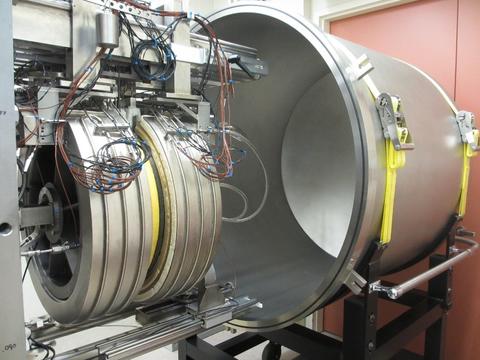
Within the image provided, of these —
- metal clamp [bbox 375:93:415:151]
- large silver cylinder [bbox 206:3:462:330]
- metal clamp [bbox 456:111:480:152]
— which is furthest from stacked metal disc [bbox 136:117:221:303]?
metal clamp [bbox 456:111:480:152]

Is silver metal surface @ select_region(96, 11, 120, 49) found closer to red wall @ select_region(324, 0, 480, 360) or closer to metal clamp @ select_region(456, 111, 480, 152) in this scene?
metal clamp @ select_region(456, 111, 480, 152)

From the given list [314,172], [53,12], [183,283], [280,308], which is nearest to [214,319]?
[183,283]

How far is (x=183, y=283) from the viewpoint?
98cm

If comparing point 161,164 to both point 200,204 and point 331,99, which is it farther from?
point 331,99

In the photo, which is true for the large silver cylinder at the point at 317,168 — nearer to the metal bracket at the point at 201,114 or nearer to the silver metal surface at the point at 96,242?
the metal bracket at the point at 201,114

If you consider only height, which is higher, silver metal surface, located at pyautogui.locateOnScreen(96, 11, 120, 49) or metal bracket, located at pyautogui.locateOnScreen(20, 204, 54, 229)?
silver metal surface, located at pyautogui.locateOnScreen(96, 11, 120, 49)

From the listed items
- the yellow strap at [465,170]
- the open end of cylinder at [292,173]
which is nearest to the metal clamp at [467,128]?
the yellow strap at [465,170]

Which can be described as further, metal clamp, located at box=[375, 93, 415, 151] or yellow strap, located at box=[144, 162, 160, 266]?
metal clamp, located at box=[375, 93, 415, 151]

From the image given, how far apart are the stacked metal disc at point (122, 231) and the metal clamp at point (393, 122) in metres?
0.45

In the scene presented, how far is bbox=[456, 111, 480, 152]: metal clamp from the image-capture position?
55.8 inches

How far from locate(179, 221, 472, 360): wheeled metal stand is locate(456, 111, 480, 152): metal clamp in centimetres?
29

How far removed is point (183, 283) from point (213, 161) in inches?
11.4

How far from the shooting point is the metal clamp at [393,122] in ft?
3.33

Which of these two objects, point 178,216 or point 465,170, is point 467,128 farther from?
point 178,216
